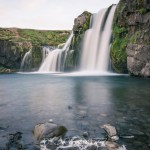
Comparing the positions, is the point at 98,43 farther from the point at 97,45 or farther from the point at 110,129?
the point at 110,129

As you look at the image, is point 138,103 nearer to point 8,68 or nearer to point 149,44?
point 149,44

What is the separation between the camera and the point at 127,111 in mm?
13617

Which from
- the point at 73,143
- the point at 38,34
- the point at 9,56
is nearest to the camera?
the point at 73,143

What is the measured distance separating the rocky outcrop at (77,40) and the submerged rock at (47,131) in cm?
3947

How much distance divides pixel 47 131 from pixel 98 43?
35806 millimetres

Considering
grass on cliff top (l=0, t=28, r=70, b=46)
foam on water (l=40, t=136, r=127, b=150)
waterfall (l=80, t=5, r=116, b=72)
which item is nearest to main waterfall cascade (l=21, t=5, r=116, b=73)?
waterfall (l=80, t=5, r=116, b=72)

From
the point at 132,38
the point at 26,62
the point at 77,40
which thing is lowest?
the point at 26,62

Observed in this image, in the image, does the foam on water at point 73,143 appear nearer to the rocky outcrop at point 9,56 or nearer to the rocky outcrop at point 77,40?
the rocky outcrop at point 77,40

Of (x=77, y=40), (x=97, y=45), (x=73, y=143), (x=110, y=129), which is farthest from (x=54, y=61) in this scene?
(x=73, y=143)

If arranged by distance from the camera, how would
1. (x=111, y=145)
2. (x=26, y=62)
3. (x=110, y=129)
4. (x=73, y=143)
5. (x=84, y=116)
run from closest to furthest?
1. (x=111, y=145)
2. (x=73, y=143)
3. (x=110, y=129)
4. (x=84, y=116)
5. (x=26, y=62)

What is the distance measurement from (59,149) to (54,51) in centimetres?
4658

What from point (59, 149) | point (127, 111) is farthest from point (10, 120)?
point (127, 111)

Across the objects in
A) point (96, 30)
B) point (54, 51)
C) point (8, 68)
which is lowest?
point (8, 68)

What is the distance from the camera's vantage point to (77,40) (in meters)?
50.8
